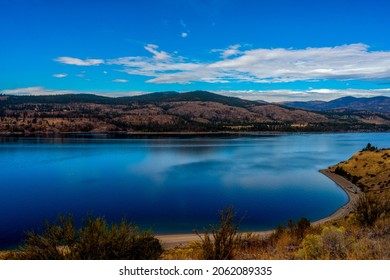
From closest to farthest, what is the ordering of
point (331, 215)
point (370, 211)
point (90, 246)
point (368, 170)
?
point (90, 246) < point (370, 211) < point (331, 215) < point (368, 170)

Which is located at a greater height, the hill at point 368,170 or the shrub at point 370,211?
the shrub at point 370,211

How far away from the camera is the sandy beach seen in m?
20.6

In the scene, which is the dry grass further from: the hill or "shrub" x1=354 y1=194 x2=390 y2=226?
"shrub" x1=354 y1=194 x2=390 y2=226

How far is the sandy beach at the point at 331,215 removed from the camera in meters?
20.6

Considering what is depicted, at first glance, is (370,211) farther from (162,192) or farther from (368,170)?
(368,170)

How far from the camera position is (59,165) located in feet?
196

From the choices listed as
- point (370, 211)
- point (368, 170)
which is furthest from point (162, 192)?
point (368, 170)

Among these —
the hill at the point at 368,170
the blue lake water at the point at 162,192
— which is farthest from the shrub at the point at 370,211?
the hill at the point at 368,170

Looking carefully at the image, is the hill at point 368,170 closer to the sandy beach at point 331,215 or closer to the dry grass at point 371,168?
the dry grass at point 371,168

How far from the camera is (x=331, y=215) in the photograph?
29.3 meters

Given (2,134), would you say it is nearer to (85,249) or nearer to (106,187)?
(106,187)

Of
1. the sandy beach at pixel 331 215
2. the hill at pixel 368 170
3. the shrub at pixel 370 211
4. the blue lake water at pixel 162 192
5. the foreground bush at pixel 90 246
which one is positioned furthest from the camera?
the hill at pixel 368 170
